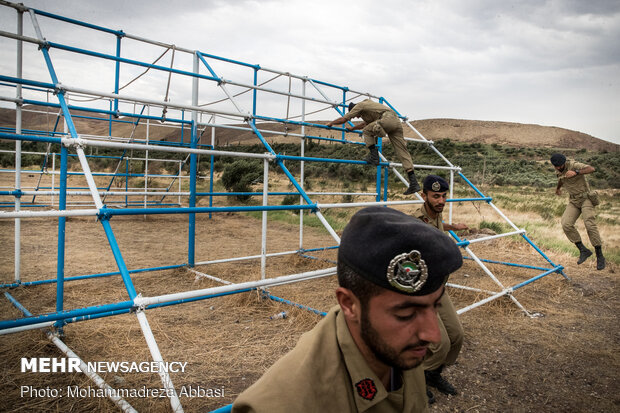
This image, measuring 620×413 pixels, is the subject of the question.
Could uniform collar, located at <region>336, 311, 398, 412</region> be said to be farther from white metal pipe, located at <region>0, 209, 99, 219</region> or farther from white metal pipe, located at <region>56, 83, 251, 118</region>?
white metal pipe, located at <region>56, 83, 251, 118</region>

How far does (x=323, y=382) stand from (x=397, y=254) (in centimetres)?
34

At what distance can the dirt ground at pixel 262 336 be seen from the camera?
261 cm

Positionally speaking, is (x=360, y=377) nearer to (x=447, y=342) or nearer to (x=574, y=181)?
(x=447, y=342)

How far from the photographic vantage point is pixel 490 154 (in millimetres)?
40344

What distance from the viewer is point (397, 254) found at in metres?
0.94

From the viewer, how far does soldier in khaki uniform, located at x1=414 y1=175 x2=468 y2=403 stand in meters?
2.20

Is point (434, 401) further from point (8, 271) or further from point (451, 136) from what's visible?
point (451, 136)

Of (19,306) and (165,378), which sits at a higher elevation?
(165,378)

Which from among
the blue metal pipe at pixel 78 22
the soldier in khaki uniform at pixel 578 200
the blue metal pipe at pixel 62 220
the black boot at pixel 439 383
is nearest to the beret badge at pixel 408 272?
the black boot at pixel 439 383

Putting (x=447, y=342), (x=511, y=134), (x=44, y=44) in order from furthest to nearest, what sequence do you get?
(x=511, y=134)
(x=44, y=44)
(x=447, y=342)

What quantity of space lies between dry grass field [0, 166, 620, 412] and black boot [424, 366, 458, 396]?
0.26 ft

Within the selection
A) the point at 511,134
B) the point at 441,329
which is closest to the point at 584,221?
the point at 441,329

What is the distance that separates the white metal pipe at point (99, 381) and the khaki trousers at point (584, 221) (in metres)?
6.32

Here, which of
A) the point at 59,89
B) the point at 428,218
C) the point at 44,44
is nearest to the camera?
the point at 59,89
